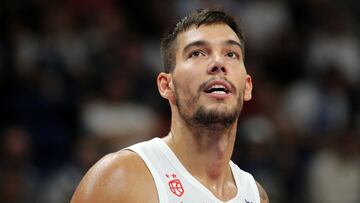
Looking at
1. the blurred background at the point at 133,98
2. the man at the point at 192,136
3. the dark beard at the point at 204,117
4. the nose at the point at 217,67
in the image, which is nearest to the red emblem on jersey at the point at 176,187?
the man at the point at 192,136

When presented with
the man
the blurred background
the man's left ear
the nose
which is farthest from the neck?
the blurred background

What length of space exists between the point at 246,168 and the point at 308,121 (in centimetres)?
174

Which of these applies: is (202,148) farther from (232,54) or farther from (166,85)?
(232,54)

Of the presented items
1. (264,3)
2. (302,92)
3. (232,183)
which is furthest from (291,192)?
(232,183)

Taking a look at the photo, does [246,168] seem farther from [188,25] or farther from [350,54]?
[188,25]

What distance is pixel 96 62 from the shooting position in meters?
10.1

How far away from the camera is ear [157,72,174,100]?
4996 mm

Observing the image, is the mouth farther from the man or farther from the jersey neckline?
the jersey neckline

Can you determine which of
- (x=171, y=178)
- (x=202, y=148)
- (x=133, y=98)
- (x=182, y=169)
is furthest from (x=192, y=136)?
(x=133, y=98)

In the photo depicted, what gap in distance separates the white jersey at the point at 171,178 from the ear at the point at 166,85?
0.29m

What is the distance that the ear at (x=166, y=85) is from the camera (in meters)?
5.00

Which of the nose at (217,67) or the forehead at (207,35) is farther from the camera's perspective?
the forehead at (207,35)

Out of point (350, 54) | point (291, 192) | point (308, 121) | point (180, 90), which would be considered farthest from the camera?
point (350, 54)

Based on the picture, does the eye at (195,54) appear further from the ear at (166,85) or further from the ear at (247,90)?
the ear at (247,90)
